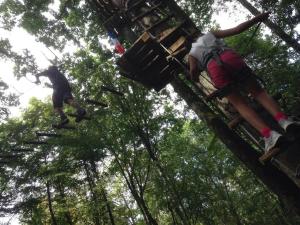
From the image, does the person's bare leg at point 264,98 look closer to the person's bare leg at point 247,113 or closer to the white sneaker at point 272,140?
the person's bare leg at point 247,113

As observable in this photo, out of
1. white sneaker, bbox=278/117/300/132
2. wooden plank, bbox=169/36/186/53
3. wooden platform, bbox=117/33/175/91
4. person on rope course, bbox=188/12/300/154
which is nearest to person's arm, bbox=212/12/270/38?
person on rope course, bbox=188/12/300/154

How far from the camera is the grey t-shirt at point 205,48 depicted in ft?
13.8

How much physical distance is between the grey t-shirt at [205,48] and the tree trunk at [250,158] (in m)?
1.69

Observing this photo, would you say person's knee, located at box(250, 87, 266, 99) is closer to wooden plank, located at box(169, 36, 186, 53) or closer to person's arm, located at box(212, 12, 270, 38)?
person's arm, located at box(212, 12, 270, 38)

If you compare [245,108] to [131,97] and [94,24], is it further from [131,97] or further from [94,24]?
[94,24]

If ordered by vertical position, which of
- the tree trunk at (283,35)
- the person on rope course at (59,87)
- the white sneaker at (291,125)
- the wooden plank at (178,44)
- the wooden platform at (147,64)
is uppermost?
the tree trunk at (283,35)

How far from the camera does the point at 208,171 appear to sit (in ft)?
66.3

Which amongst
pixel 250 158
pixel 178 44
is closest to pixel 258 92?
pixel 250 158

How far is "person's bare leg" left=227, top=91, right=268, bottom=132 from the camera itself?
3.96 m

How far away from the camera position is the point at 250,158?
5.25m

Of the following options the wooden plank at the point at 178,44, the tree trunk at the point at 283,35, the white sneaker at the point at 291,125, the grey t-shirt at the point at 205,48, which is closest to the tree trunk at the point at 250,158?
the wooden plank at the point at 178,44

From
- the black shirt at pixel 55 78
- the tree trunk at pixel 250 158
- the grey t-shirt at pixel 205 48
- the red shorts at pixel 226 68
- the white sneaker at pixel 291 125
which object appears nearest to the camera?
the white sneaker at pixel 291 125

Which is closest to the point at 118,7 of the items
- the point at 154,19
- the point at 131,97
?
the point at 154,19

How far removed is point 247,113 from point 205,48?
98cm
